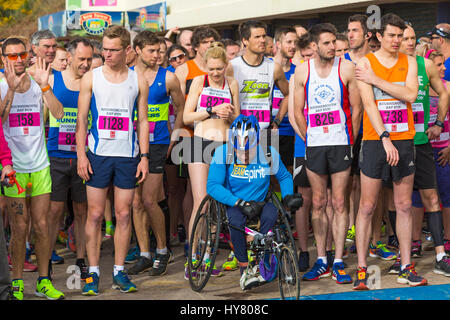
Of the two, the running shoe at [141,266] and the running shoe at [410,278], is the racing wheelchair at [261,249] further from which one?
the running shoe at [410,278]

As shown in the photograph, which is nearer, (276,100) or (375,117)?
(375,117)

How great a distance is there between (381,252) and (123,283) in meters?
2.94

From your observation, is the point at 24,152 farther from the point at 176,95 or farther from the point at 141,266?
the point at 176,95

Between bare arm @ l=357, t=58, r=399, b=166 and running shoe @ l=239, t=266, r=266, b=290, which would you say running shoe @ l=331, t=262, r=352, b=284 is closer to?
running shoe @ l=239, t=266, r=266, b=290

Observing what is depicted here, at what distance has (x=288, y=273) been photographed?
19.7 feet

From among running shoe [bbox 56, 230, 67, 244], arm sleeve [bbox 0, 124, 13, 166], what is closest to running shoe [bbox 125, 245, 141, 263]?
running shoe [bbox 56, 230, 67, 244]

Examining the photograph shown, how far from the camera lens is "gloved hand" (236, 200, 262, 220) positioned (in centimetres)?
634

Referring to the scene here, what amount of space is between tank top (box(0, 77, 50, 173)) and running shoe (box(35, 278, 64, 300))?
1.00 meters

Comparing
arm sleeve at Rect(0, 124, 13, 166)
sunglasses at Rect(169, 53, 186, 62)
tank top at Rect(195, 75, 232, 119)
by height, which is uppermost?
sunglasses at Rect(169, 53, 186, 62)

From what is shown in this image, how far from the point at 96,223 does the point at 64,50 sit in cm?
226

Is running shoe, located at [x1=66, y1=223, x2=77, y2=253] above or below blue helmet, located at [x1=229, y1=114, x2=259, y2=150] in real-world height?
below

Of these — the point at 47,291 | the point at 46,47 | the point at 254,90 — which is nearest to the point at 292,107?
the point at 254,90

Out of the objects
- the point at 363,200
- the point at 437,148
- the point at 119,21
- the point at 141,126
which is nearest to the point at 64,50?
the point at 141,126

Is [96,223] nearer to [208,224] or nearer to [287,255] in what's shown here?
[208,224]
